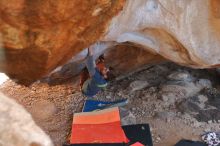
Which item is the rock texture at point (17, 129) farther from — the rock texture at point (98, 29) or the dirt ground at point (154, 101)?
the dirt ground at point (154, 101)

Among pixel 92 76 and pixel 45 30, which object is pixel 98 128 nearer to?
pixel 92 76

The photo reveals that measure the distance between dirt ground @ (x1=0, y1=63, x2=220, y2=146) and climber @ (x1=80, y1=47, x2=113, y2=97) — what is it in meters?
0.15

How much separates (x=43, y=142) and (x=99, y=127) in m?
0.86

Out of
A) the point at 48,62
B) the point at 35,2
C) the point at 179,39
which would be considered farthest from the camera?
the point at 179,39

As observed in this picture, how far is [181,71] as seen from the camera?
175 centimetres

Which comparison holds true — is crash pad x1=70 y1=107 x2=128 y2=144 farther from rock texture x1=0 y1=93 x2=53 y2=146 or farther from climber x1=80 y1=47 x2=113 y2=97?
rock texture x1=0 y1=93 x2=53 y2=146

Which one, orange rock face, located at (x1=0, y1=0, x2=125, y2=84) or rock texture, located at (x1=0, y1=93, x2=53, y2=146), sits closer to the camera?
rock texture, located at (x1=0, y1=93, x2=53, y2=146)

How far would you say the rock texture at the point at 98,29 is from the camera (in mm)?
892

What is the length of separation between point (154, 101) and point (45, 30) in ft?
2.65

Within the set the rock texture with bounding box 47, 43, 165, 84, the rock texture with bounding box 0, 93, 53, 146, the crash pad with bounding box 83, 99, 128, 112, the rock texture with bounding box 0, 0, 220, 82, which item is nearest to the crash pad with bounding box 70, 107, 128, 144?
the crash pad with bounding box 83, 99, 128, 112

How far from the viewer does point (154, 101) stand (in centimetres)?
163

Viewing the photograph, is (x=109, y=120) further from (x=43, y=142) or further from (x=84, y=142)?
(x=43, y=142)

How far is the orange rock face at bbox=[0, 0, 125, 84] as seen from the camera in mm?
875

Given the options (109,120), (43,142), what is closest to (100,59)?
(109,120)
